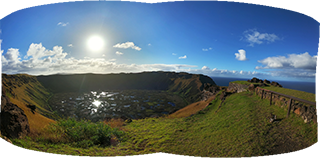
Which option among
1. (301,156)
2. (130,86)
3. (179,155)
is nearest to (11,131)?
(179,155)

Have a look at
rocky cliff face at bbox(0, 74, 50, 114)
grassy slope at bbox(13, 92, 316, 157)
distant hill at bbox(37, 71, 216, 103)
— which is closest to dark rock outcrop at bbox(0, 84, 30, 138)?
grassy slope at bbox(13, 92, 316, 157)

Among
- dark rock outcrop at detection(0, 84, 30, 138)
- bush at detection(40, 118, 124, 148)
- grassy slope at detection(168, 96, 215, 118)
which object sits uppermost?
dark rock outcrop at detection(0, 84, 30, 138)

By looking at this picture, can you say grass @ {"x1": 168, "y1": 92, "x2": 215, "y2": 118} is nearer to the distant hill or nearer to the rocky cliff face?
the rocky cliff face

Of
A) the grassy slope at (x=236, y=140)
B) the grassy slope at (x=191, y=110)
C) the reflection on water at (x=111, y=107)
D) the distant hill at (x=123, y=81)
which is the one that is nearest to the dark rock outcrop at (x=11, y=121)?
the grassy slope at (x=236, y=140)

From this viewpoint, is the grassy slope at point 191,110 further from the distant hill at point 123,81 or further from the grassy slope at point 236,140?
the distant hill at point 123,81

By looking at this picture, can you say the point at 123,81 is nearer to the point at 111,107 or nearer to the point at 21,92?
the point at 111,107
